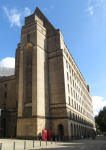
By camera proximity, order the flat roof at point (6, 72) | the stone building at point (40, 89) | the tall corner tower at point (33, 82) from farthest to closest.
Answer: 1. the flat roof at point (6, 72)
2. the stone building at point (40, 89)
3. the tall corner tower at point (33, 82)

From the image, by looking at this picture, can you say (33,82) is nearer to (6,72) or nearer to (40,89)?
(40,89)

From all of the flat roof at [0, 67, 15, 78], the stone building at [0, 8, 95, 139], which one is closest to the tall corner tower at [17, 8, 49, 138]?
the stone building at [0, 8, 95, 139]

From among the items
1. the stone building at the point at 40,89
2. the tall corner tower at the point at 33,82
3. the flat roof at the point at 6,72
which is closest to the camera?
the tall corner tower at the point at 33,82

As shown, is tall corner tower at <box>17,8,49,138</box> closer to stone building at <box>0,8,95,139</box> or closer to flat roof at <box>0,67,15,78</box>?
stone building at <box>0,8,95,139</box>

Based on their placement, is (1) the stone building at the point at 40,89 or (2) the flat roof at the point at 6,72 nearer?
(1) the stone building at the point at 40,89

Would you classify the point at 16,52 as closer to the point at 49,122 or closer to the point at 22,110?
the point at 22,110

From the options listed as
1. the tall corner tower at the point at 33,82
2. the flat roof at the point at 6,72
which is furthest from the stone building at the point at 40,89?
the flat roof at the point at 6,72

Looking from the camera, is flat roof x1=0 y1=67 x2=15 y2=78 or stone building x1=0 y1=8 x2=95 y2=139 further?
flat roof x1=0 y1=67 x2=15 y2=78

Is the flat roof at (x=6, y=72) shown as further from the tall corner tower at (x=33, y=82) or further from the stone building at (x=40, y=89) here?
the tall corner tower at (x=33, y=82)

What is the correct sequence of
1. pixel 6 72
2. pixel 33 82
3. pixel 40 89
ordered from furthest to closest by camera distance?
1. pixel 6 72
2. pixel 40 89
3. pixel 33 82

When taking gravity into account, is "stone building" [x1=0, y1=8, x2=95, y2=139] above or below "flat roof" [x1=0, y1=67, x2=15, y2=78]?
below

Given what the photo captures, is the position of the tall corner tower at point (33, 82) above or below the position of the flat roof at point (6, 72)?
below

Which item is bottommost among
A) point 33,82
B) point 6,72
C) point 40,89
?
point 40,89

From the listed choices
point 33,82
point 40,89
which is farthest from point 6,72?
point 40,89
